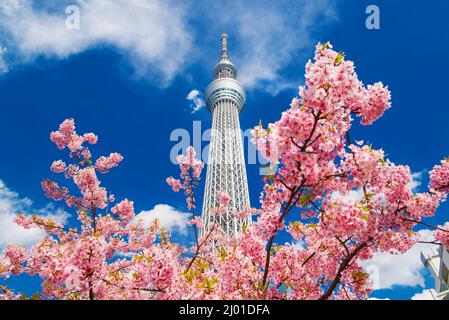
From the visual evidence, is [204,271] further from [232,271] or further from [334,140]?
[334,140]

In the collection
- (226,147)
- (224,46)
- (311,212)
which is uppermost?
(224,46)

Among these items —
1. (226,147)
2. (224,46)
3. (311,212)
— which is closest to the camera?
(311,212)

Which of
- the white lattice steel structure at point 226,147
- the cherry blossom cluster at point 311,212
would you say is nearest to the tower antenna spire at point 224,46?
the white lattice steel structure at point 226,147

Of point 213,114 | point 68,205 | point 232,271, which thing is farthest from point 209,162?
point 232,271

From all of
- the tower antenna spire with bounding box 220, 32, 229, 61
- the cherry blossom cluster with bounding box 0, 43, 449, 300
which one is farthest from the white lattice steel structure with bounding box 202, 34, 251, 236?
the cherry blossom cluster with bounding box 0, 43, 449, 300

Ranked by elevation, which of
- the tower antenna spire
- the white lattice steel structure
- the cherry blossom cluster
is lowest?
the cherry blossom cluster

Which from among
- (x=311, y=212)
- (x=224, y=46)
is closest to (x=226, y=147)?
(x=224, y=46)

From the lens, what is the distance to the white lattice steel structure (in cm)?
4675

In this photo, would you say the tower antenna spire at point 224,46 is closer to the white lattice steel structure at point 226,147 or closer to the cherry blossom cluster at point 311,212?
the white lattice steel structure at point 226,147

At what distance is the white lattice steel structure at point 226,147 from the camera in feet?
153

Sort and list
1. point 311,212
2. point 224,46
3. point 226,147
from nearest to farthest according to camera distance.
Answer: point 311,212
point 226,147
point 224,46

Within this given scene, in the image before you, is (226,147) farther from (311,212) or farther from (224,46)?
(311,212)

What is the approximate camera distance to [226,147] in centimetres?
5353

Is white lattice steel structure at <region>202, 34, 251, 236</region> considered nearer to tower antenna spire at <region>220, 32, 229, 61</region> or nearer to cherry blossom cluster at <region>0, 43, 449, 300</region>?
tower antenna spire at <region>220, 32, 229, 61</region>
